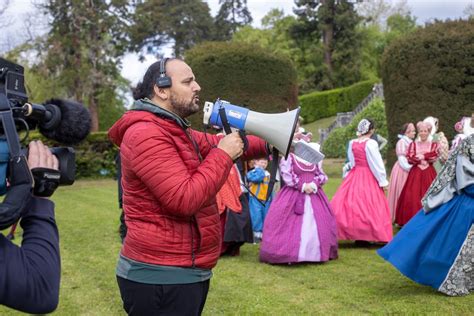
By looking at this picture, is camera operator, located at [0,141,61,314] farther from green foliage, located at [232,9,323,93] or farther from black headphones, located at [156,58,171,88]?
green foliage, located at [232,9,323,93]

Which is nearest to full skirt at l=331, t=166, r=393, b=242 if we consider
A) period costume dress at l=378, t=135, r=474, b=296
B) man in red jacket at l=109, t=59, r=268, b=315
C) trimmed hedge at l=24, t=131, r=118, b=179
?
period costume dress at l=378, t=135, r=474, b=296

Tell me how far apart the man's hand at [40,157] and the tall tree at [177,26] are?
4929 centimetres

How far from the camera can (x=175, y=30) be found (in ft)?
172

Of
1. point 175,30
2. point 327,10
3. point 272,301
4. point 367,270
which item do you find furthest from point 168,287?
point 175,30

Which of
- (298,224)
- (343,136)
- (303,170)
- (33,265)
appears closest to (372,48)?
(343,136)

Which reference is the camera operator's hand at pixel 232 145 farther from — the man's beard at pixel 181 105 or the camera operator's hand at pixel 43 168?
the camera operator's hand at pixel 43 168

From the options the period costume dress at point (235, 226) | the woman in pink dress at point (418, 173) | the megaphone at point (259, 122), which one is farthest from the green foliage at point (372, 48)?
the megaphone at point (259, 122)

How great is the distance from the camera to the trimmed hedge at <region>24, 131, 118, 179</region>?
2302 centimetres

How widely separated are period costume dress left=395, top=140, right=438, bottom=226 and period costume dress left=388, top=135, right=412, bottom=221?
5.7 inches

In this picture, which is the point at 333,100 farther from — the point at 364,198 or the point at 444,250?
the point at 444,250

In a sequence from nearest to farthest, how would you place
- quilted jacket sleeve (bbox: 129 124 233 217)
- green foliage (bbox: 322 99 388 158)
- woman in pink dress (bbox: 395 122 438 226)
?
quilted jacket sleeve (bbox: 129 124 233 217), woman in pink dress (bbox: 395 122 438 226), green foliage (bbox: 322 99 388 158)

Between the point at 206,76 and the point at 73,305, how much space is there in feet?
36.6

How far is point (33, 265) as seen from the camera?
1874mm

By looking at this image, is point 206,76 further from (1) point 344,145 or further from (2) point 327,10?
(2) point 327,10
